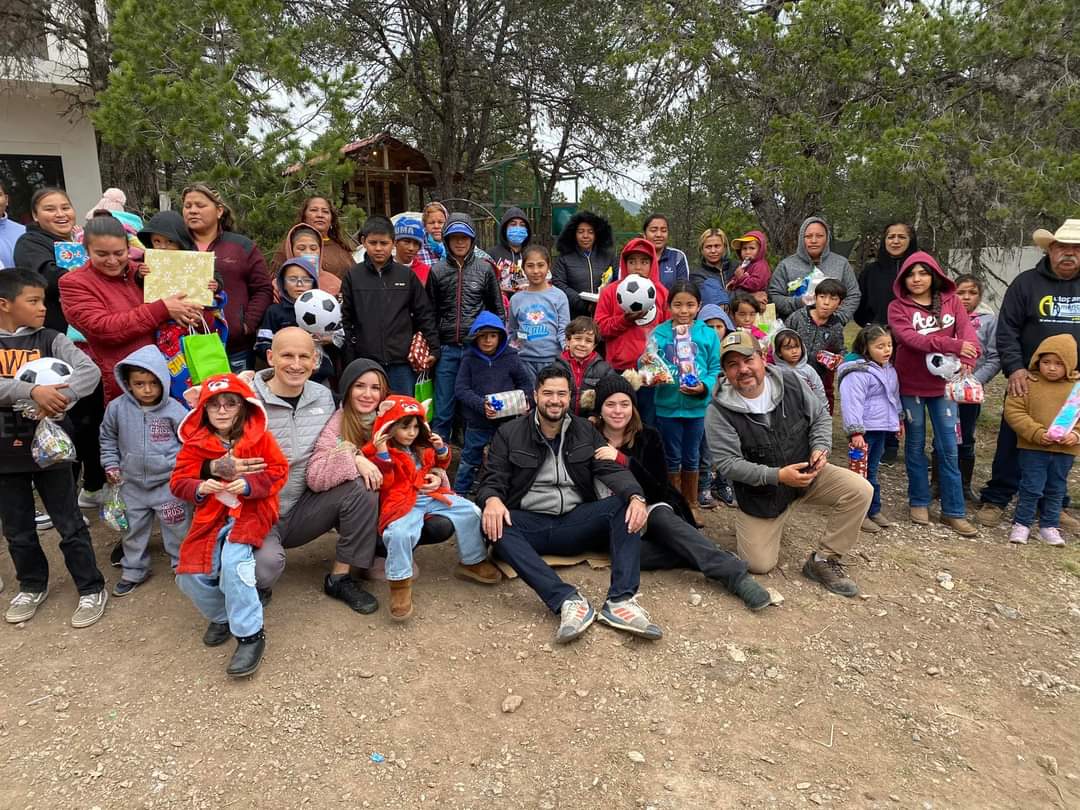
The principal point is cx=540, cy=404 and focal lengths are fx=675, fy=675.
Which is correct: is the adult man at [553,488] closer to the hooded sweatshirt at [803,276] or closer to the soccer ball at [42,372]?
the soccer ball at [42,372]

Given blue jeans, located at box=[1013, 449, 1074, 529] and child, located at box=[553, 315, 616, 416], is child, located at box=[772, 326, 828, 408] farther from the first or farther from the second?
blue jeans, located at box=[1013, 449, 1074, 529]

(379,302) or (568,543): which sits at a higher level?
(379,302)

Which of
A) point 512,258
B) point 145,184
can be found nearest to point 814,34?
point 512,258

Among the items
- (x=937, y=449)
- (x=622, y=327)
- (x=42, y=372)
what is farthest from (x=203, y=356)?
(x=937, y=449)

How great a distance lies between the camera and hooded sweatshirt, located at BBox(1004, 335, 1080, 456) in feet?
15.1

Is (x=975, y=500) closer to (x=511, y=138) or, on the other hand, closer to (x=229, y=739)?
(x=229, y=739)

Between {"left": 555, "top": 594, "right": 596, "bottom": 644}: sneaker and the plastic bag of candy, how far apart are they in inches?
104

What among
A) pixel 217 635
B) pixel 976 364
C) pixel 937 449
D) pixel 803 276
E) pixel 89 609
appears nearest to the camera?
pixel 217 635

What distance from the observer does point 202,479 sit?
316 cm

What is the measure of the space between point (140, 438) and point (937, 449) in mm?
5245

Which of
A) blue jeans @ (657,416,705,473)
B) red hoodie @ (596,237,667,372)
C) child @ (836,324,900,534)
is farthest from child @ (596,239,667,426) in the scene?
child @ (836,324,900,534)

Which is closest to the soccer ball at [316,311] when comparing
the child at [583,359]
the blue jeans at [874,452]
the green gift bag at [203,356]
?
the green gift bag at [203,356]

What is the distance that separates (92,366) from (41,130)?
11.5 m

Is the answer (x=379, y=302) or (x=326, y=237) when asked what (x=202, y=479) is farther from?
(x=326, y=237)
